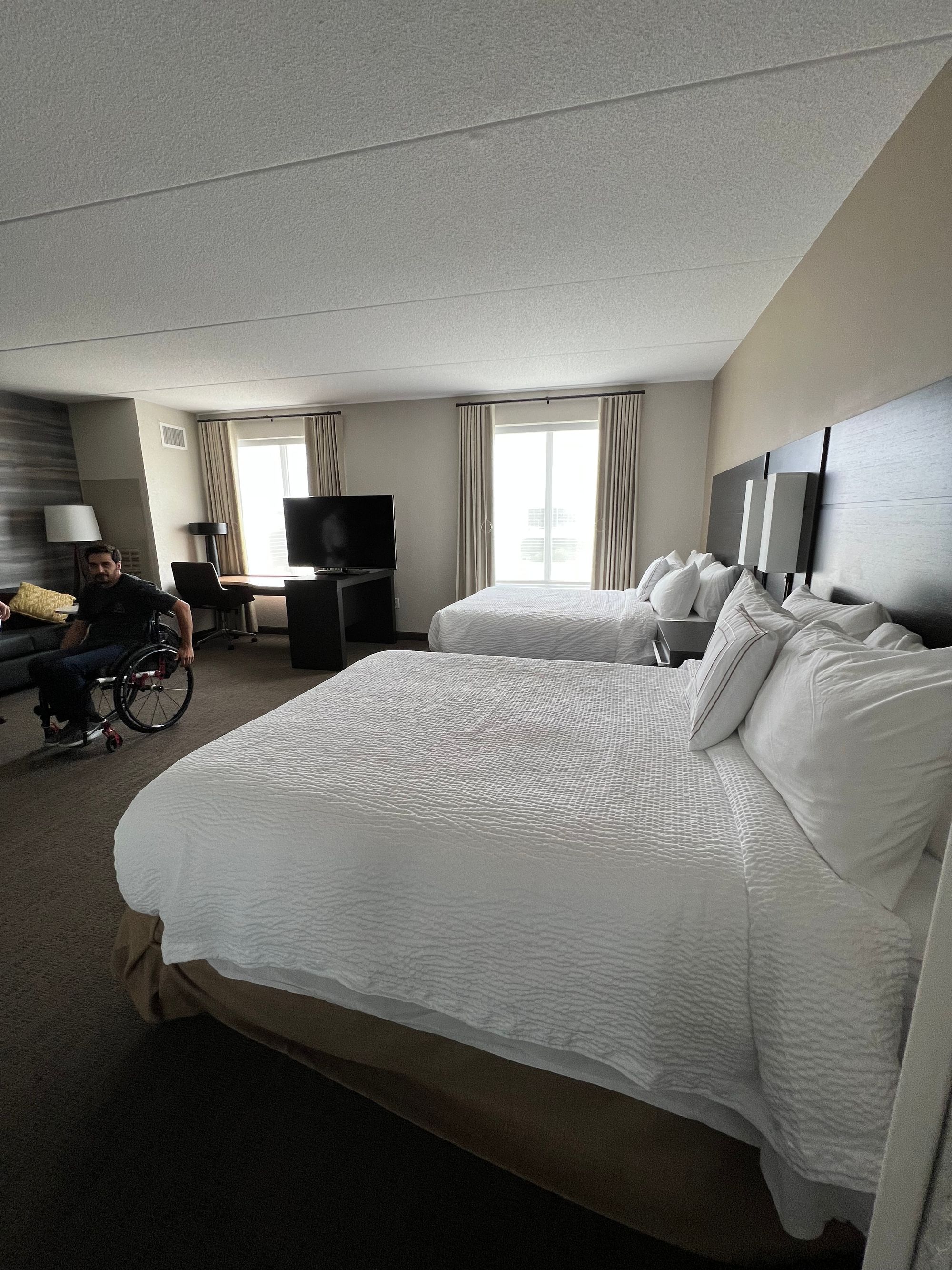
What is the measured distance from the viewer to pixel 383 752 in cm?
141

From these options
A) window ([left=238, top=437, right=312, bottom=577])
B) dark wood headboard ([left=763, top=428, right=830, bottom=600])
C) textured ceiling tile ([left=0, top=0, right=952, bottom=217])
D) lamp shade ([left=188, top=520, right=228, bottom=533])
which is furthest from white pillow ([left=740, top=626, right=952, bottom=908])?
lamp shade ([left=188, top=520, right=228, bottom=533])

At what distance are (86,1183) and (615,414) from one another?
5.30 m

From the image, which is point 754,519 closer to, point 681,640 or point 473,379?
point 681,640

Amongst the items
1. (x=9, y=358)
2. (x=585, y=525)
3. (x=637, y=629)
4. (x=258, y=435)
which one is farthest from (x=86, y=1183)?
(x=258, y=435)

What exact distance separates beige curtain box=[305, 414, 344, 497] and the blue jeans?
313 cm

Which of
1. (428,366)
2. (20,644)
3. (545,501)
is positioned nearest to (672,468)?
(545,501)

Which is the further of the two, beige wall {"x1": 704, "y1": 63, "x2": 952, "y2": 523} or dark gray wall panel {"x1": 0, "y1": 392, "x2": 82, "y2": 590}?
dark gray wall panel {"x1": 0, "y1": 392, "x2": 82, "y2": 590}

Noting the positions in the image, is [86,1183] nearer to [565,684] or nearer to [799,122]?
[565,684]

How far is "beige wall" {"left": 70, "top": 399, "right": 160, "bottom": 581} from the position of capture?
5.02 metres

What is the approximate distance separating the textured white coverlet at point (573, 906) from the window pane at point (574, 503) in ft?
13.3

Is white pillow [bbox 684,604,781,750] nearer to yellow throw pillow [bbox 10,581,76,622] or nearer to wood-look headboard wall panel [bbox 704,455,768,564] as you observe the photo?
wood-look headboard wall panel [bbox 704,455,768,564]

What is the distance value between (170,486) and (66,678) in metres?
3.33

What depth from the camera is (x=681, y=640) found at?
8.26 ft

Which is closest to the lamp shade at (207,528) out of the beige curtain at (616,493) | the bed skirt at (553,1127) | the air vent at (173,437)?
the air vent at (173,437)
